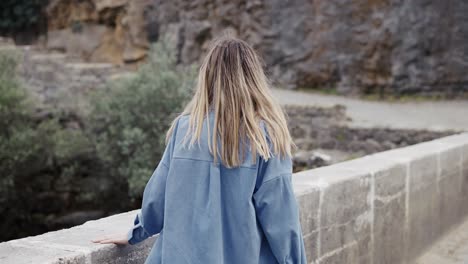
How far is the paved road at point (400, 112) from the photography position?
46.6ft

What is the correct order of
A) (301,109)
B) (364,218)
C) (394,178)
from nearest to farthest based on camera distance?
(364,218), (394,178), (301,109)

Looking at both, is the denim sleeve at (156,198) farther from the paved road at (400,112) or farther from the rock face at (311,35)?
the rock face at (311,35)

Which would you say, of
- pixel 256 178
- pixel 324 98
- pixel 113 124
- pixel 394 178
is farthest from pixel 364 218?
pixel 324 98

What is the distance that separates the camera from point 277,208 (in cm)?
204


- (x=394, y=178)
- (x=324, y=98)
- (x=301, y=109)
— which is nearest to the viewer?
(x=394, y=178)

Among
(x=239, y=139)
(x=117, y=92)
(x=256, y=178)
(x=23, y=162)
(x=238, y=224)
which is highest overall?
(x=239, y=139)

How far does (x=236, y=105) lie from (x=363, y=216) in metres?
2.12

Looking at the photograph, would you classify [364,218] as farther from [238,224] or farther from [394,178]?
[238,224]

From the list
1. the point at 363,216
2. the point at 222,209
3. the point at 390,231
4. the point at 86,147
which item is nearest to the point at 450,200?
the point at 390,231

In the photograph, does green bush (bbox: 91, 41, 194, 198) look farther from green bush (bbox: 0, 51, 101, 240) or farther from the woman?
the woman

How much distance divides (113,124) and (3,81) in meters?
2.76

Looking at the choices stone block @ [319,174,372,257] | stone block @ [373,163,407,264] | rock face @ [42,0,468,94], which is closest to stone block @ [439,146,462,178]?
stone block @ [373,163,407,264]

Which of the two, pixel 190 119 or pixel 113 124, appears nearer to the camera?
pixel 190 119

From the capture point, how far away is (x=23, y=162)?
1415cm
